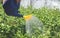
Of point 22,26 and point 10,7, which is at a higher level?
point 10,7

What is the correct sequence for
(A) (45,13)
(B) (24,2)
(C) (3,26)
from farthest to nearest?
1. (B) (24,2)
2. (A) (45,13)
3. (C) (3,26)

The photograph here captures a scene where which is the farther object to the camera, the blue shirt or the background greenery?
the blue shirt

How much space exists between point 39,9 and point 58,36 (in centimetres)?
189

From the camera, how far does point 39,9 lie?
23.7 ft

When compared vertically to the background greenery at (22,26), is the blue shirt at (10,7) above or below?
above

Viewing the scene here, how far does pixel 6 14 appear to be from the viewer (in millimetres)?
5594

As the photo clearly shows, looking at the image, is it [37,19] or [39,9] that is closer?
[37,19]

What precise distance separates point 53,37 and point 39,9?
1.94 meters

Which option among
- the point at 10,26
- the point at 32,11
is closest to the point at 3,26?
the point at 10,26

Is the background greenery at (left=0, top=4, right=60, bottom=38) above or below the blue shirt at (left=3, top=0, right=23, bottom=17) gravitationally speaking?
below

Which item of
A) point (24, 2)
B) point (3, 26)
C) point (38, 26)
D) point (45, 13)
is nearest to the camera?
point (3, 26)

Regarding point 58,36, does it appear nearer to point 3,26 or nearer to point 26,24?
point 26,24

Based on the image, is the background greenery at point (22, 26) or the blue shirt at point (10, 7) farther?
the blue shirt at point (10, 7)

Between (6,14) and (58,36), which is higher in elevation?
(6,14)
